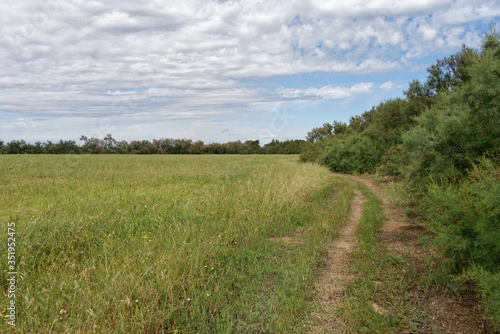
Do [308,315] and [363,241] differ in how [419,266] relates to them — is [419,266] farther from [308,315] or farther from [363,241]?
[308,315]

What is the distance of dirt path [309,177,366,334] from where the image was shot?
4082 millimetres

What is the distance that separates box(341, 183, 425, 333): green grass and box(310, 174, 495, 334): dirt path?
129 millimetres

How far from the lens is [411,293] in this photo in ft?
15.6

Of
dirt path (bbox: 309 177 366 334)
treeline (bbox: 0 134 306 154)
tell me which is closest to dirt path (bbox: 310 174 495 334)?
dirt path (bbox: 309 177 366 334)

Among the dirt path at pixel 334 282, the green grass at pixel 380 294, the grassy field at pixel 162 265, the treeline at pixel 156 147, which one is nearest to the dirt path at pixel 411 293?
the dirt path at pixel 334 282

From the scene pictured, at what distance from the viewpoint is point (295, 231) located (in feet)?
27.2

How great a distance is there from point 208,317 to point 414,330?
288cm

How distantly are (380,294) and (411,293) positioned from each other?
548 mm

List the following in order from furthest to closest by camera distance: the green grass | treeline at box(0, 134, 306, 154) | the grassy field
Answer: treeline at box(0, 134, 306, 154)
the green grass
the grassy field

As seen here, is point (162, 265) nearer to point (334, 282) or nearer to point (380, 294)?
→ point (334, 282)

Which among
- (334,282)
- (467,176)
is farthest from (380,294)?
(467,176)

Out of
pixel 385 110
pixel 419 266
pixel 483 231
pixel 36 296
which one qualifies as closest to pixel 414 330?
pixel 483 231

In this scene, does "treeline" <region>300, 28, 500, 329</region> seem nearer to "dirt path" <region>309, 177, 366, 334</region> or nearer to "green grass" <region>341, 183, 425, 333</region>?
"green grass" <region>341, 183, 425, 333</region>

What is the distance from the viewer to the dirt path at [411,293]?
155 inches
